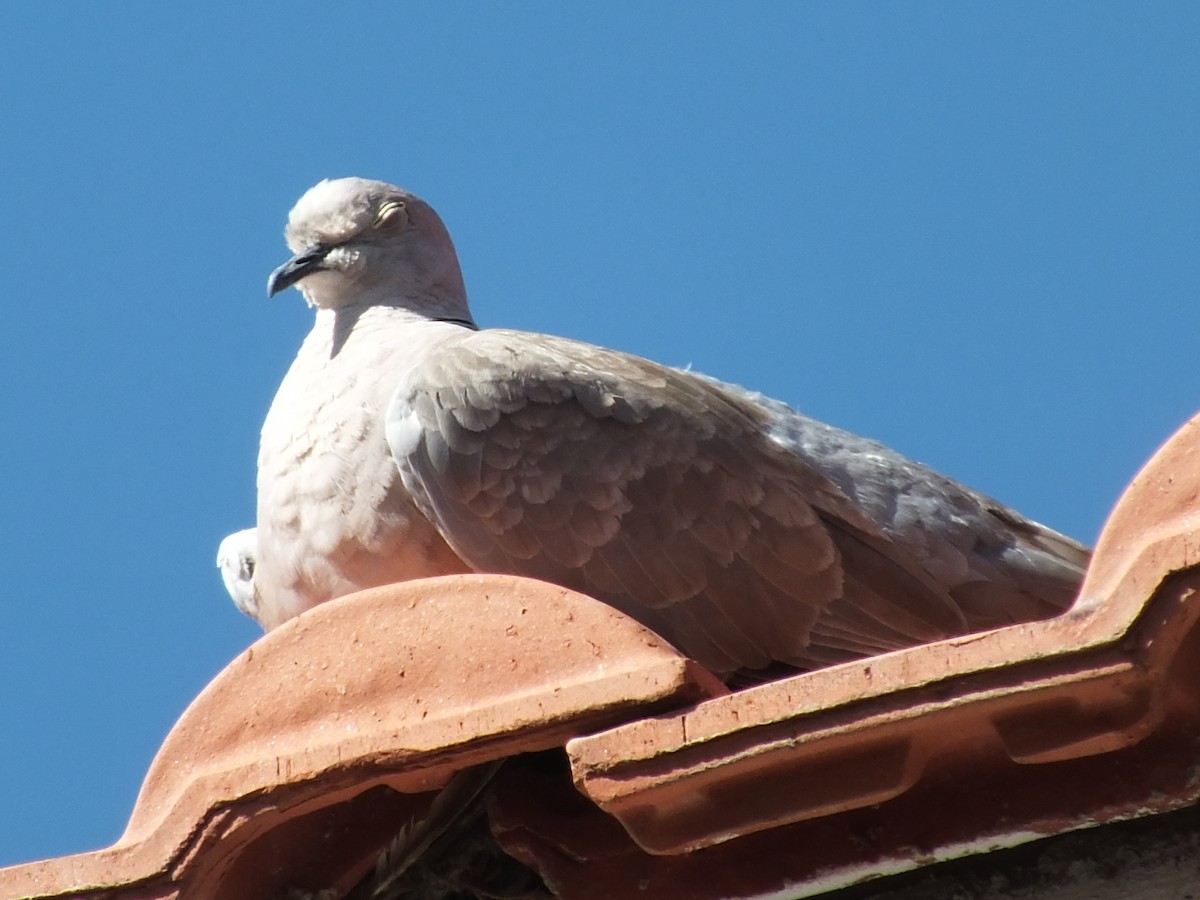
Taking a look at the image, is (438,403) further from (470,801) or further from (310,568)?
(470,801)

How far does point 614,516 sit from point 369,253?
1.55 meters

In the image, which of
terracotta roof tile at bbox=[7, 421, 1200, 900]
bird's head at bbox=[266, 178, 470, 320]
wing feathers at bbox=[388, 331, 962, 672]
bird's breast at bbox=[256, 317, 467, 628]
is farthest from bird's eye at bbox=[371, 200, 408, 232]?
terracotta roof tile at bbox=[7, 421, 1200, 900]

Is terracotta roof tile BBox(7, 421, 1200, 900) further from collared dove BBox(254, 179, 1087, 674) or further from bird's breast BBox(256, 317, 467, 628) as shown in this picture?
bird's breast BBox(256, 317, 467, 628)

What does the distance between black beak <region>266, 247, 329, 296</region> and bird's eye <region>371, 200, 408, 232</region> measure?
164 millimetres

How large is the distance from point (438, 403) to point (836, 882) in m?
1.67

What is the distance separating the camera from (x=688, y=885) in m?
2.59

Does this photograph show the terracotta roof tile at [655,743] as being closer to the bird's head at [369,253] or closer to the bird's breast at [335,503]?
the bird's breast at [335,503]

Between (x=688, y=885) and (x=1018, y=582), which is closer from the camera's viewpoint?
(x=688, y=885)

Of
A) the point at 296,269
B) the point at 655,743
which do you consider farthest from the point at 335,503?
the point at 655,743

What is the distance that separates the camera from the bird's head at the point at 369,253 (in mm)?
5059

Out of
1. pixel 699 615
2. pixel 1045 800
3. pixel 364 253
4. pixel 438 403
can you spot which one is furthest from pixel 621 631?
pixel 364 253

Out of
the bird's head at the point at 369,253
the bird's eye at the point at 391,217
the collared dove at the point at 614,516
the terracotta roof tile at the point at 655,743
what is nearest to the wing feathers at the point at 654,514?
the collared dove at the point at 614,516

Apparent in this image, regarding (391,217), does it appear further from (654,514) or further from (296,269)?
(654,514)

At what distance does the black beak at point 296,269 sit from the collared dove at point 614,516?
→ 69cm
